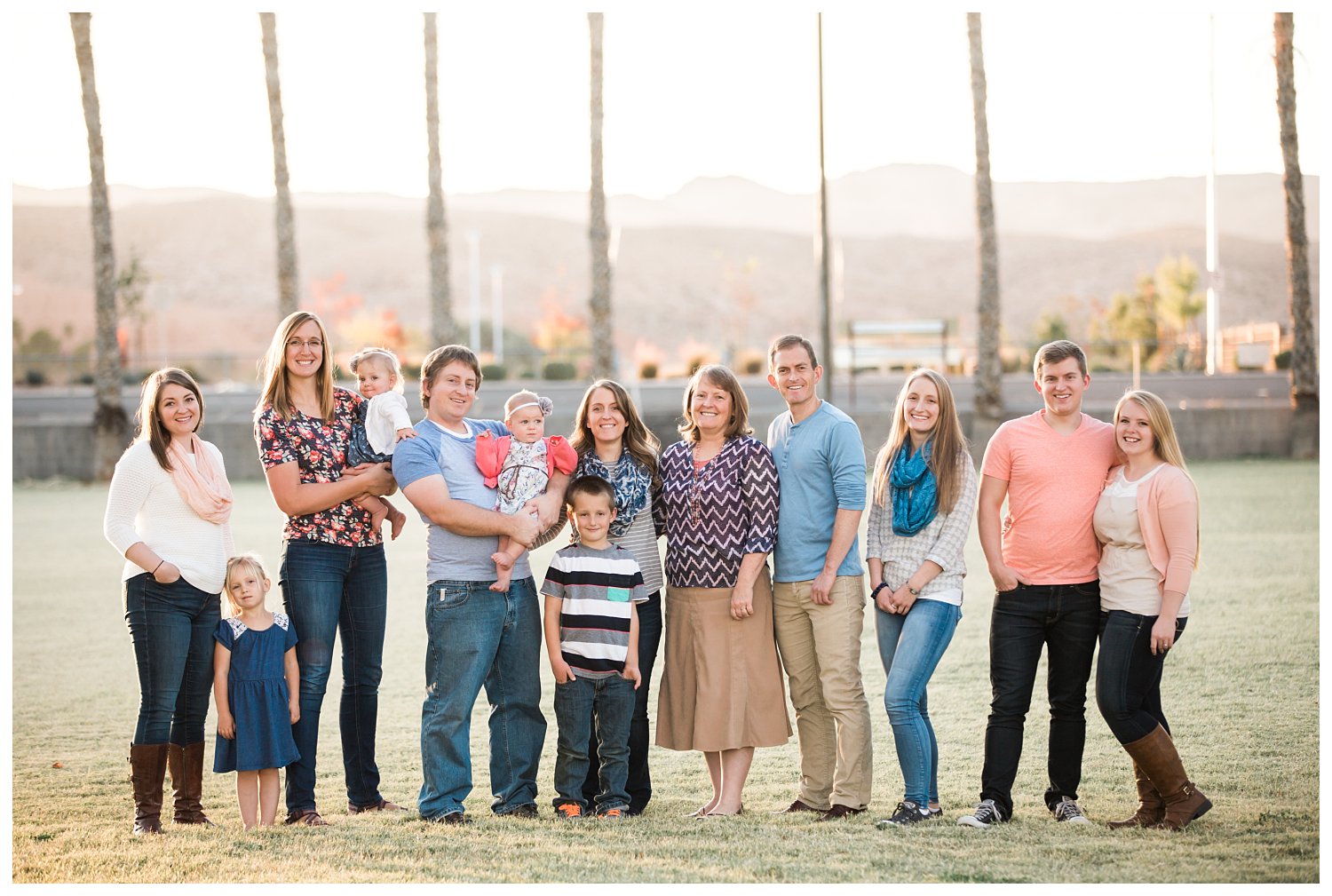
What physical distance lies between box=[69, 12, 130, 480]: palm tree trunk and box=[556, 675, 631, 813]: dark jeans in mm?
18197

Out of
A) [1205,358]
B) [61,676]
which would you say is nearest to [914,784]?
[61,676]

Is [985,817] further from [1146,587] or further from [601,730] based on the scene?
[601,730]

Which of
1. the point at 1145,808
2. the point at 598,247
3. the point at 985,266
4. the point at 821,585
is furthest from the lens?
the point at 598,247

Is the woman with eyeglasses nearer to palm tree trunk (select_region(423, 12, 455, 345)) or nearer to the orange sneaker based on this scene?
the orange sneaker

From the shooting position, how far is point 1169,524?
15.8 ft

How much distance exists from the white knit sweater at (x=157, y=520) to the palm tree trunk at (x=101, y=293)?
17662 millimetres

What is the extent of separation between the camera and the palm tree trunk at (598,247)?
2161 cm

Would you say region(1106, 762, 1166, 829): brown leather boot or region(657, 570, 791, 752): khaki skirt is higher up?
region(657, 570, 791, 752): khaki skirt

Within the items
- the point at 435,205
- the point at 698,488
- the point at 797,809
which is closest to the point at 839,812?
the point at 797,809

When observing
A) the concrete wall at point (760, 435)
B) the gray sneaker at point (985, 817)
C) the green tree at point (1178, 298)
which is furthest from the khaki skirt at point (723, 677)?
the green tree at point (1178, 298)

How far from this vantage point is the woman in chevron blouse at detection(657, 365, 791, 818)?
5.04 meters

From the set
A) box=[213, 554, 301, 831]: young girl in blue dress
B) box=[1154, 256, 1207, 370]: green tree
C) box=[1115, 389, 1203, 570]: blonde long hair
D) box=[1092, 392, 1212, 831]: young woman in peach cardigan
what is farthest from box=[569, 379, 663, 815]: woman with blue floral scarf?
box=[1154, 256, 1207, 370]: green tree

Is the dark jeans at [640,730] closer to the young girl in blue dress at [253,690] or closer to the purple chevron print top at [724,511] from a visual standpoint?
the purple chevron print top at [724,511]

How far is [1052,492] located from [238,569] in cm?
313
